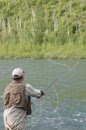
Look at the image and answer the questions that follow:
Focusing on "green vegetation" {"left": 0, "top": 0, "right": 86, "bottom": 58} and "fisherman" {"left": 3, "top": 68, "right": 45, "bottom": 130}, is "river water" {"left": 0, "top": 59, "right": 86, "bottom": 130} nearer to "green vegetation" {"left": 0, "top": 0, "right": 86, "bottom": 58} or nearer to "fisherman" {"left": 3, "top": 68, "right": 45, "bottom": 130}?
"fisherman" {"left": 3, "top": 68, "right": 45, "bottom": 130}

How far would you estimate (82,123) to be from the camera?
17844 millimetres

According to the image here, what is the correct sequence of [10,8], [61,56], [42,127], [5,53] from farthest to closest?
[10,8]
[5,53]
[61,56]
[42,127]

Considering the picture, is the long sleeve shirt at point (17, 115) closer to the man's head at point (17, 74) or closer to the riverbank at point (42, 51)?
the man's head at point (17, 74)

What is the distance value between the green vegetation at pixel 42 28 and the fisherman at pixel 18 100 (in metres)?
57.0

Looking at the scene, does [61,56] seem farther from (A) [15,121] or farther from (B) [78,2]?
(A) [15,121]

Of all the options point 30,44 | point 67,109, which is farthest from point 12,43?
point 67,109

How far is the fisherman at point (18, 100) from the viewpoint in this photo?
31.8 feet

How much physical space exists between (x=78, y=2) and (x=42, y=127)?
77.5 meters

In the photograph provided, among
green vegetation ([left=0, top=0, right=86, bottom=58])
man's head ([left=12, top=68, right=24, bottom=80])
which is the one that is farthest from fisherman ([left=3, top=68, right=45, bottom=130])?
green vegetation ([left=0, top=0, right=86, bottom=58])

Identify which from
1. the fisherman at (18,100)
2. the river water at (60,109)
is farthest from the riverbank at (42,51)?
the fisherman at (18,100)

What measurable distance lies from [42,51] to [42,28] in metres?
11.4

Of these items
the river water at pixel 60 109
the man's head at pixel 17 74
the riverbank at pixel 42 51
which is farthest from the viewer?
the riverbank at pixel 42 51

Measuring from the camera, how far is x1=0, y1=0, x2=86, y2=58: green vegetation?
75125mm

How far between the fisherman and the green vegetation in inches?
2245
